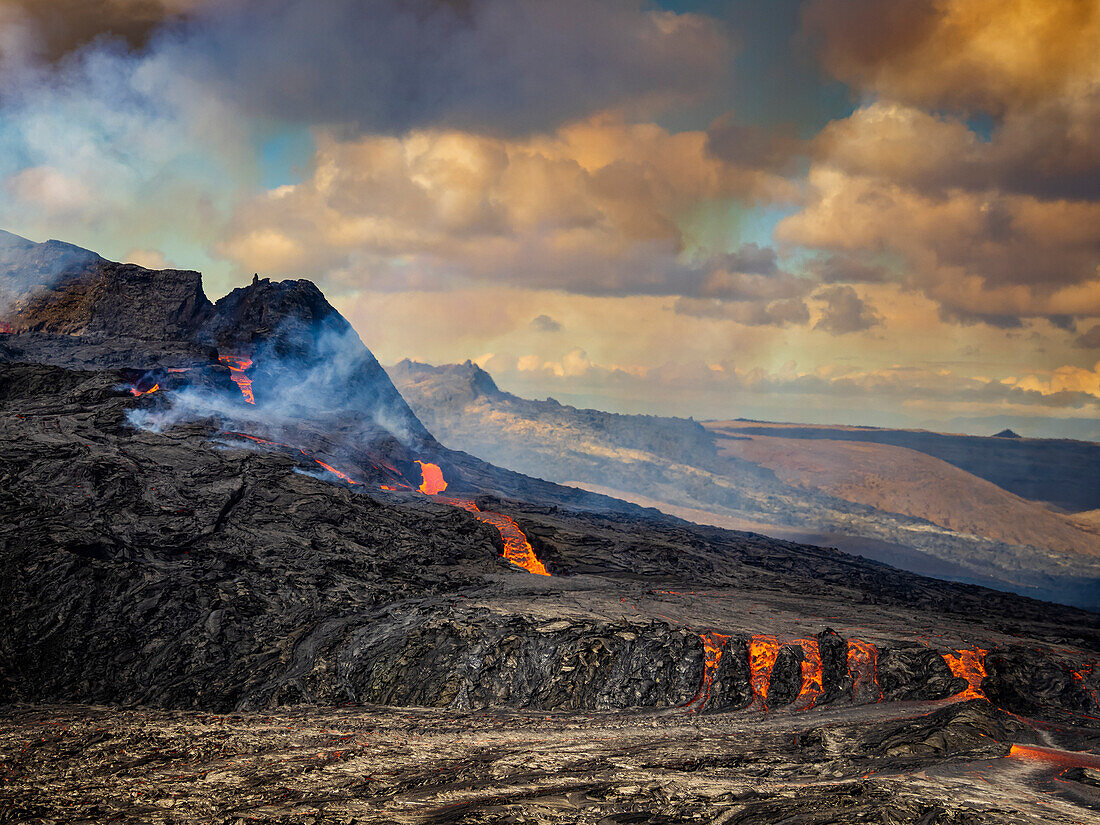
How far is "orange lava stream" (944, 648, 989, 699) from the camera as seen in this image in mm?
33531

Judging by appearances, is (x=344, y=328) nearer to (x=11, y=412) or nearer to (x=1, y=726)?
(x=11, y=412)

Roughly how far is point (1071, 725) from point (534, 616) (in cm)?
2457

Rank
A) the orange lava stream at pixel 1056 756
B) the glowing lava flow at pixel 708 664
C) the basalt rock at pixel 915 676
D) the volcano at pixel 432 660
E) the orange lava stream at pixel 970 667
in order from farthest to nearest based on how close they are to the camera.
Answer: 1. the orange lava stream at pixel 970 667
2. the basalt rock at pixel 915 676
3. the glowing lava flow at pixel 708 664
4. the orange lava stream at pixel 1056 756
5. the volcano at pixel 432 660

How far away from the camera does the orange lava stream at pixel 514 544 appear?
52.7 m

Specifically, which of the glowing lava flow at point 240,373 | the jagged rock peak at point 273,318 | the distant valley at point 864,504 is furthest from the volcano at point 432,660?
the distant valley at point 864,504

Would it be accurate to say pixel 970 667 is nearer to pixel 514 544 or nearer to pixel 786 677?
pixel 786 677

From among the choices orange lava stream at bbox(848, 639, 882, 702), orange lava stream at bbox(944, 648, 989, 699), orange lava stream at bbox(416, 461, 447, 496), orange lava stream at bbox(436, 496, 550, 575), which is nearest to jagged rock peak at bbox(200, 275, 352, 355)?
orange lava stream at bbox(416, 461, 447, 496)

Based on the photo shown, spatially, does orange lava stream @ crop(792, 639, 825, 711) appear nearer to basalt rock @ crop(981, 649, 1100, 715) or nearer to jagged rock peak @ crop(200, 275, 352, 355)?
basalt rock @ crop(981, 649, 1100, 715)

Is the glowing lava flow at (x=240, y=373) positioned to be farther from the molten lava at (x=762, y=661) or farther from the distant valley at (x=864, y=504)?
the distant valley at (x=864, y=504)

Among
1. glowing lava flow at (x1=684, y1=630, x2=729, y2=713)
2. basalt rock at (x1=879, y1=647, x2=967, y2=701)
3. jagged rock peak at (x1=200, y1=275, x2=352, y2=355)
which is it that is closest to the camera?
glowing lava flow at (x1=684, y1=630, x2=729, y2=713)

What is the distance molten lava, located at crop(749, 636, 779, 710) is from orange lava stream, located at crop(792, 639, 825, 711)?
1.33 m

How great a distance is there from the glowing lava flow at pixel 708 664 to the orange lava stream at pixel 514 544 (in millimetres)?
16972

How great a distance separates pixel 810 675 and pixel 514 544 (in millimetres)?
26283

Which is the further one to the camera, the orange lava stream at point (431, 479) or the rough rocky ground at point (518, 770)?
the orange lava stream at point (431, 479)
